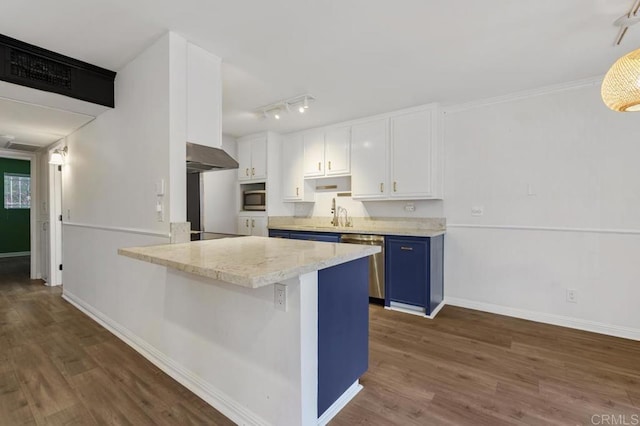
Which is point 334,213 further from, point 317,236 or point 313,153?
point 313,153

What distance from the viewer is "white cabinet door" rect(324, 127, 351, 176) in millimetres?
4172

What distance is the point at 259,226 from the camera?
4801mm

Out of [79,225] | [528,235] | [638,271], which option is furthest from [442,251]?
[79,225]

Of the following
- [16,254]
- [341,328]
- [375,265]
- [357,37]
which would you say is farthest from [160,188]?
[16,254]

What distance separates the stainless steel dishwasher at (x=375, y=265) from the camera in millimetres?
3545

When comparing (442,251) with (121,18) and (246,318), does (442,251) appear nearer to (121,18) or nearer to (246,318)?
(246,318)

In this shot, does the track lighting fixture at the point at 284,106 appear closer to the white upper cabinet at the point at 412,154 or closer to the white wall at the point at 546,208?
the white upper cabinet at the point at 412,154

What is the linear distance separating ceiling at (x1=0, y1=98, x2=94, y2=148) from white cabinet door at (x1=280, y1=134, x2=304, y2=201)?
2571 millimetres

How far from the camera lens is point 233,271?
3.80 ft

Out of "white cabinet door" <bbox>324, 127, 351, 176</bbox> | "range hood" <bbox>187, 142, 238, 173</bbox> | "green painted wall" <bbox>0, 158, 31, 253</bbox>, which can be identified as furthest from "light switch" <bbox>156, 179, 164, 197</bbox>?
"green painted wall" <bbox>0, 158, 31, 253</bbox>

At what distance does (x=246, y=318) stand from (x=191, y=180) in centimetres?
179

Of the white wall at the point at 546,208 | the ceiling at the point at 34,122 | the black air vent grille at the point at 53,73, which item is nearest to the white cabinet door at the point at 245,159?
the ceiling at the point at 34,122

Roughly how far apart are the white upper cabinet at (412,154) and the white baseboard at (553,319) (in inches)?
55.5

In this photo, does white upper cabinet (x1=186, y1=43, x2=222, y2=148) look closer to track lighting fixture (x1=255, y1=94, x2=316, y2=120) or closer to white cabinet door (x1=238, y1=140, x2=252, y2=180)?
track lighting fixture (x1=255, y1=94, x2=316, y2=120)
